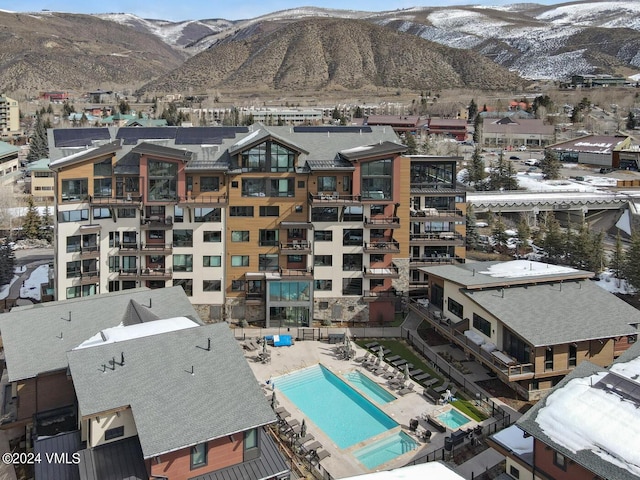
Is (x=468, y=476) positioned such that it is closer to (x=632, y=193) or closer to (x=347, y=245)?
(x=347, y=245)

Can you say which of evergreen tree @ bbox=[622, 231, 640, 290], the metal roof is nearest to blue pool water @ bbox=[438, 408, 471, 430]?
the metal roof

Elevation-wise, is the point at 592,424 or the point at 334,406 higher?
the point at 592,424

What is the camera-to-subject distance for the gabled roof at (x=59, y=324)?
28.8 metres

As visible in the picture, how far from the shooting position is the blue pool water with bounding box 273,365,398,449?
1245 inches

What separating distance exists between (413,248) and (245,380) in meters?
27.3

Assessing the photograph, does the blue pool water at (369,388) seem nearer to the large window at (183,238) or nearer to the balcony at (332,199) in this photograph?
the balcony at (332,199)

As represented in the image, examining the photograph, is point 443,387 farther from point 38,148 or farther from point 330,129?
point 38,148

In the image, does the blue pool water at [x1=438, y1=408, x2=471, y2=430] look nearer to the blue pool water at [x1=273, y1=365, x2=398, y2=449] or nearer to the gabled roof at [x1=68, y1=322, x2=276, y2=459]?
the blue pool water at [x1=273, y1=365, x2=398, y2=449]

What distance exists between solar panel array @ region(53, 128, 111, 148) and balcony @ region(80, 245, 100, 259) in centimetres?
821

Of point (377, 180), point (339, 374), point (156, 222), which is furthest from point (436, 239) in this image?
point (156, 222)

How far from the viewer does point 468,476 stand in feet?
88.0

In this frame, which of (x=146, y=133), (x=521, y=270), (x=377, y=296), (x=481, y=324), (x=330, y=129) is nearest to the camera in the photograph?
(x=481, y=324)

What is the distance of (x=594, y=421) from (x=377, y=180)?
1035 inches

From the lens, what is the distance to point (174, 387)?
24.5m
